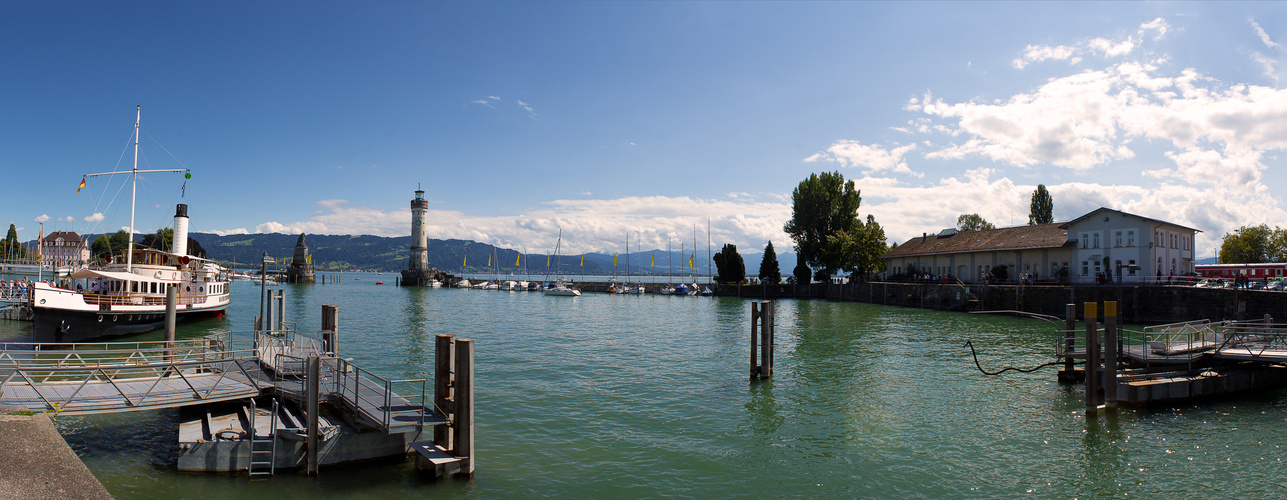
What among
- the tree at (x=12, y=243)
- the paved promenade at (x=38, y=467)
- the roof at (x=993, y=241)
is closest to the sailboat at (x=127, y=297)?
the paved promenade at (x=38, y=467)

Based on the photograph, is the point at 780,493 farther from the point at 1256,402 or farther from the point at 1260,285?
the point at 1260,285

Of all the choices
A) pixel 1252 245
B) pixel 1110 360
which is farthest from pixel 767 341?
pixel 1252 245

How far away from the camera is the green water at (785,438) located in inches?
519

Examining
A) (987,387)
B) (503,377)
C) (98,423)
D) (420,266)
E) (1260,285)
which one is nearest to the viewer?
(98,423)

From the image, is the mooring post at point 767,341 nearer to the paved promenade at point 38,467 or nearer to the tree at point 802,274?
the paved promenade at point 38,467

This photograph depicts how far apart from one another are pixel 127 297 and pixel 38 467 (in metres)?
38.2

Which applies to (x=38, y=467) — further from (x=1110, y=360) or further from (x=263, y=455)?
(x=1110, y=360)

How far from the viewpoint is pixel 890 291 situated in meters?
71.1

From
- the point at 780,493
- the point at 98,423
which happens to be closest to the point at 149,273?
→ the point at 98,423

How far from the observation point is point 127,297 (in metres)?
36.1

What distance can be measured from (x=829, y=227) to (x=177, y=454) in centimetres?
8386

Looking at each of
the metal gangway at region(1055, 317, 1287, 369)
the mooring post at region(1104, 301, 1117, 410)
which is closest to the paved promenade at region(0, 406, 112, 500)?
the mooring post at region(1104, 301, 1117, 410)

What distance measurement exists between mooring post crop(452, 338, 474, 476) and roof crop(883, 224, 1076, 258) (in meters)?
62.1

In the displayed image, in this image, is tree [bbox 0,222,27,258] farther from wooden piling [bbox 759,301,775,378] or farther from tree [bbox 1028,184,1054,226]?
tree [bbox 1028,184,1054,226]
